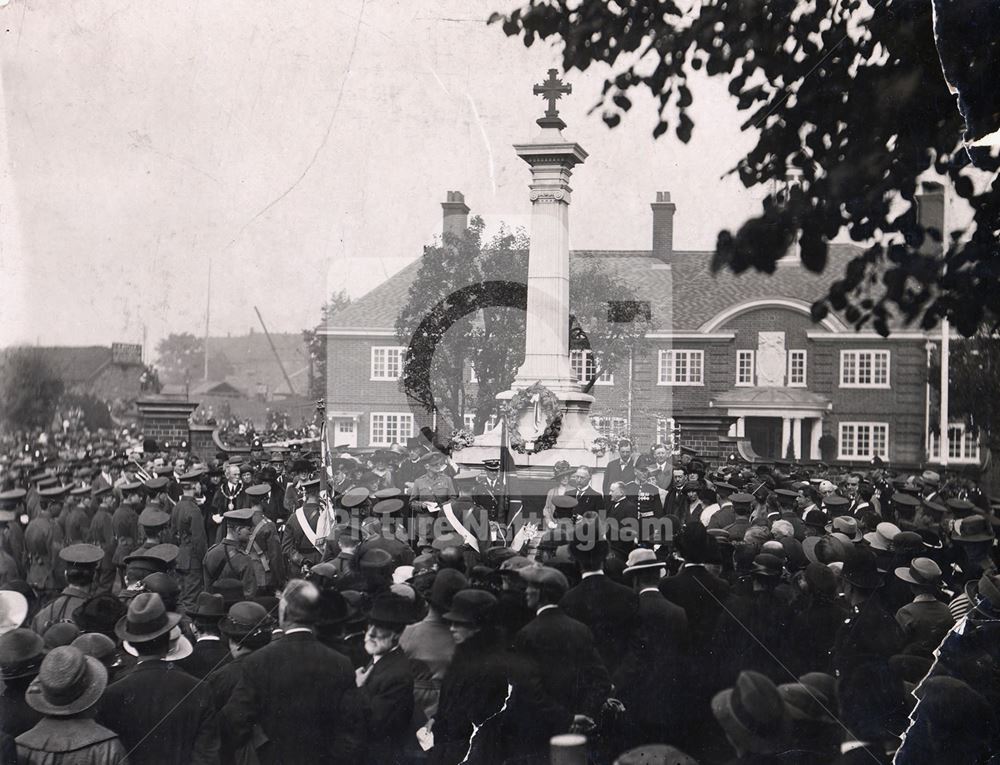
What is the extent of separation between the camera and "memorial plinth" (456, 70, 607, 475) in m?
7.18

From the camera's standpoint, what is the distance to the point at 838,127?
5.17 meters

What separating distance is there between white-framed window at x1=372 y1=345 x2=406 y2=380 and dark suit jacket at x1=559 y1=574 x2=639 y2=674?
2.41 meters

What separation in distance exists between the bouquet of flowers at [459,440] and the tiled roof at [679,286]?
103 cm

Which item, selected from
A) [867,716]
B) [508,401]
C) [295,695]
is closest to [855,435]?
[867,716]

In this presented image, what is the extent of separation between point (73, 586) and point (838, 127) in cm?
530

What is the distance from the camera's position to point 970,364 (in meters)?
5.30

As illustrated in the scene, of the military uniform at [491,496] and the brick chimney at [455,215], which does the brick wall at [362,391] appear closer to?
the military uniform at [491,496]

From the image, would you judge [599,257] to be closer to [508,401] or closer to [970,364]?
[508,401]

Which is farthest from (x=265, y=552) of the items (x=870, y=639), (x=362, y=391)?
(x=870, y=639)

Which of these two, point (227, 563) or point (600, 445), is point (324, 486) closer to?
point (227, 563)

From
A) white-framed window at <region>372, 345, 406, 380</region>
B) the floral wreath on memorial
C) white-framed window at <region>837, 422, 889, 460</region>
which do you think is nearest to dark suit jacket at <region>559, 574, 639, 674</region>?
white-framed window at <region>837, 422, 889, 460</region>

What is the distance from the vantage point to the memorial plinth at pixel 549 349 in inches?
283

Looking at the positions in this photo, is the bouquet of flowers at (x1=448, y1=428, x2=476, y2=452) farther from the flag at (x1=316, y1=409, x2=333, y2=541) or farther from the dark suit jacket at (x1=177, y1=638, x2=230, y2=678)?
the dark suit jacket at (x1=177, y1=638, x2=230, y2=678)

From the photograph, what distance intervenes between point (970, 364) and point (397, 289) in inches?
150
